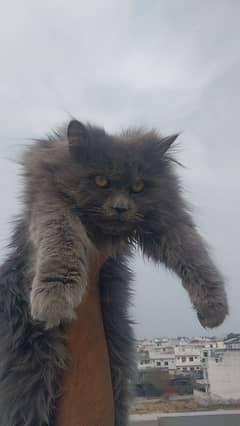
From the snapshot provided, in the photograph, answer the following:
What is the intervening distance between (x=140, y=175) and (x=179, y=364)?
1.00 metres

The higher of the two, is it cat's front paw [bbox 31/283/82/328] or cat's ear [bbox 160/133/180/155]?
cat's ear [bbox 160/133/180/155]

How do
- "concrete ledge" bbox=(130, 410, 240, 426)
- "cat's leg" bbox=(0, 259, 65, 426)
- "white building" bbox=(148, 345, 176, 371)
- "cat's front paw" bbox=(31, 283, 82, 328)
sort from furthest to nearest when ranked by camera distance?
Answer: "concrete ledge" bbox=(130, 410, 240, 426)
"white building" bbox=(148, 345, 176, 371)
"cat's leg" bbox=(0, 259, 65, 426)
"cat's front paw" bbox=(31, 283, 82, 328)

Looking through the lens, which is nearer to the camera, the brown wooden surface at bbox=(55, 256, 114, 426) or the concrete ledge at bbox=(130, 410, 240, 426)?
the brown wooden surface at bbox=(55, 256, 114, 426)

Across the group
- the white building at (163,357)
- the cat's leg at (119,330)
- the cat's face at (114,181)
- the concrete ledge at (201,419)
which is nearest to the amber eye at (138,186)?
the cat's face at (114,181)

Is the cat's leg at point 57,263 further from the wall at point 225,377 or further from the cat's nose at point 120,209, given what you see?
the wall at point 225,377

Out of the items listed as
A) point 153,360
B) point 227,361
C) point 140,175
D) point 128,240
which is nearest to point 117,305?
point 128,240

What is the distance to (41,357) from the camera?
91cm

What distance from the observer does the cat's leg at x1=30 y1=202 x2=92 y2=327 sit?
0.78 metres

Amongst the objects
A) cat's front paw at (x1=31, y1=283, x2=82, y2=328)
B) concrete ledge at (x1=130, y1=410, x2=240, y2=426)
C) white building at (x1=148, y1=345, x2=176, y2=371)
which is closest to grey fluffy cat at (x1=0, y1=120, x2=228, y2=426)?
cat's front paw at (x1=31, y1=283, x2=82, y2=328)

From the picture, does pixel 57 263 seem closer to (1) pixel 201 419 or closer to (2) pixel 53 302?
(2) pixel 53 302

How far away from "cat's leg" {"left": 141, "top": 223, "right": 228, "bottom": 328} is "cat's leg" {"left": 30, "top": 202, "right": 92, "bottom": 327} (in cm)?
17

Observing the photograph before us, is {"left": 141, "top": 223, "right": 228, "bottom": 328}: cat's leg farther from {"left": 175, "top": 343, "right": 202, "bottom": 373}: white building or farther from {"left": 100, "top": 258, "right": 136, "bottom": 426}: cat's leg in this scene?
{"left": 175, "top": 343, "right": 202, "bottom": 373}: white building

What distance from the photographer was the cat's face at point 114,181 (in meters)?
0.94

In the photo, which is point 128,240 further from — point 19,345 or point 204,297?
point 19,345
